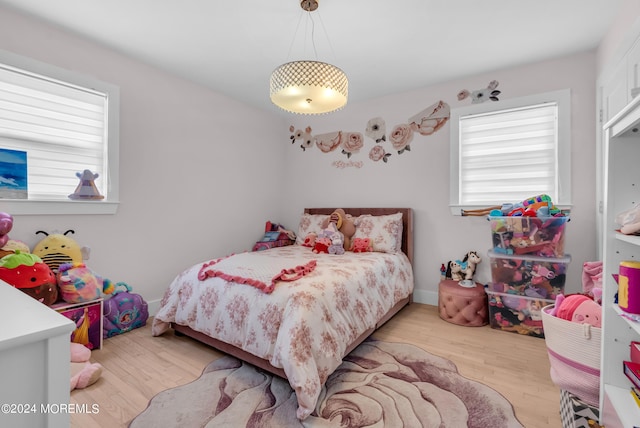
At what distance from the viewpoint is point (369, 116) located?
362 centimetres

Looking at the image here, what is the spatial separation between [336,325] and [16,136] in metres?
2.58

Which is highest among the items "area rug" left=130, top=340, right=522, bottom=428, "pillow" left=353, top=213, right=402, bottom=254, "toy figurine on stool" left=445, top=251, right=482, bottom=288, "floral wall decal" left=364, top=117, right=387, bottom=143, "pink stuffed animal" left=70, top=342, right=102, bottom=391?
"floral wall decal" left=364, top=117, right=387, bottom=143

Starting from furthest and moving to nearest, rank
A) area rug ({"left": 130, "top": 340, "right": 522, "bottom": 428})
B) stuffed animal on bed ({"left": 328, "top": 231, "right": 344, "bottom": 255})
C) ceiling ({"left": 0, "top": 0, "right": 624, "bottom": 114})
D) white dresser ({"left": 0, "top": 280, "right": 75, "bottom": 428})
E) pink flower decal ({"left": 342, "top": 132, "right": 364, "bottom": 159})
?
pink flower decal ({"left": 342, "top": 132, "right": 364, "bottom": 159}) < stuffed animal on bed ({"left": 328, "top": 231, "right": 344, "bottom": 255}) < ceiling ({"left": 0, "top": 0, "right": 624, "bottom": 114}) < area rug ({"left": 130, "top": 340, "right": 522, "bottom": 428}) < white dresser ({"left": 0, "top": 280, "right": 75, "bottom": 428})

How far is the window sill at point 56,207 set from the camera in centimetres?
207

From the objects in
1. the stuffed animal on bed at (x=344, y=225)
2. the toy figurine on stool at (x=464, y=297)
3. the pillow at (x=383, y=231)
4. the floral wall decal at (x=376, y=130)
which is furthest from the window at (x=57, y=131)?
the toy figurine on stool at (x=464, y=297)

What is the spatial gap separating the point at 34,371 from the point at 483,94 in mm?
3521

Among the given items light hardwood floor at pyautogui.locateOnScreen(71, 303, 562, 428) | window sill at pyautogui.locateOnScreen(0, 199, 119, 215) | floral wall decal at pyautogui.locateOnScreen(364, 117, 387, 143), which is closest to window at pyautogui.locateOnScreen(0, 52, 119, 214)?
window sill at pyautogui.locateOnScreen(0, 199, 119, 215)

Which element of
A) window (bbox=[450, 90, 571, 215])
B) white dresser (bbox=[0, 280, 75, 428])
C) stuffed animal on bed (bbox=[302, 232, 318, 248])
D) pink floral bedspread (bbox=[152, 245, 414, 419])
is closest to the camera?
white dresser (bbox=[0, 280, 75, 428])

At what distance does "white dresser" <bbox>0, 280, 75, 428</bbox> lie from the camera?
553 millimetres

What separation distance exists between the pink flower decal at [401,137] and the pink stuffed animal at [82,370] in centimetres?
321

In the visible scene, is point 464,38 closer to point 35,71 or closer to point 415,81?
point 415,81

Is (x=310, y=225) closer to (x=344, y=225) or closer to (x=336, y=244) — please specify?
(x=344, y=225)

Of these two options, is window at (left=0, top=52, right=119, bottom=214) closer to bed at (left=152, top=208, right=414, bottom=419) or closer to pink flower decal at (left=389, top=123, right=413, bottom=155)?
bed at (left=152, top=208, right=414, bottom=419)

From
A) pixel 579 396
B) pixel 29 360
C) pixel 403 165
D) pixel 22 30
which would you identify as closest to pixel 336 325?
pixel 579 396
